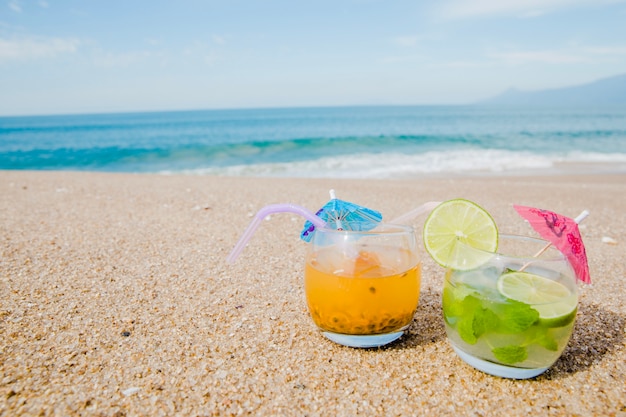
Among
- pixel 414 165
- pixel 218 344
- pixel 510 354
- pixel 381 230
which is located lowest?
pixel 414 165

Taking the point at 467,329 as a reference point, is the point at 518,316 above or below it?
above

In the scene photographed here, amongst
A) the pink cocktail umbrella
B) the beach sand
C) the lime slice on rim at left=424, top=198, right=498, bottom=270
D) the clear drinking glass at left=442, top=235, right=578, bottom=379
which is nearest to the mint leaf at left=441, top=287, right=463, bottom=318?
the clear drinking glass at left=442, top=235, right=578, bottom=379

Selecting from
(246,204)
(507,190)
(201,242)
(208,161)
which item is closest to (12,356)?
(201,242)

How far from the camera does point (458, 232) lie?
73.0 inches

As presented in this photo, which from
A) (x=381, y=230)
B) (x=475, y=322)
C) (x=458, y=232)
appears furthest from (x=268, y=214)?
(x=475, y=322)

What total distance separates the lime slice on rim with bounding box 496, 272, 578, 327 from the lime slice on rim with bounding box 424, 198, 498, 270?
0.16 meters

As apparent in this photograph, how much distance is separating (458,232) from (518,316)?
0.42 metres

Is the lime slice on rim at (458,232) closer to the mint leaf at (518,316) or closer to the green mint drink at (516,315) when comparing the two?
the green mint drink at (516,315)

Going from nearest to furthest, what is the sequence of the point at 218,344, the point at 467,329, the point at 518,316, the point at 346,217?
the point at 518,316 < the point at 467,329 < the point at 346,217 < the point at 218,344

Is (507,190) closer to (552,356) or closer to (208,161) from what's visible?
(552,356)

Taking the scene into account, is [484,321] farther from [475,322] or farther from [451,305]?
[451,305]

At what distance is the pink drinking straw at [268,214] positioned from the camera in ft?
5.61

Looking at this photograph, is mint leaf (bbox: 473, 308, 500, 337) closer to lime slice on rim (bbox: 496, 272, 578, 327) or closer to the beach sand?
lime slice on rim (bbox: 496, 272, 578, 327)

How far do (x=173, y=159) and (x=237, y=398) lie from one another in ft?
64.4
